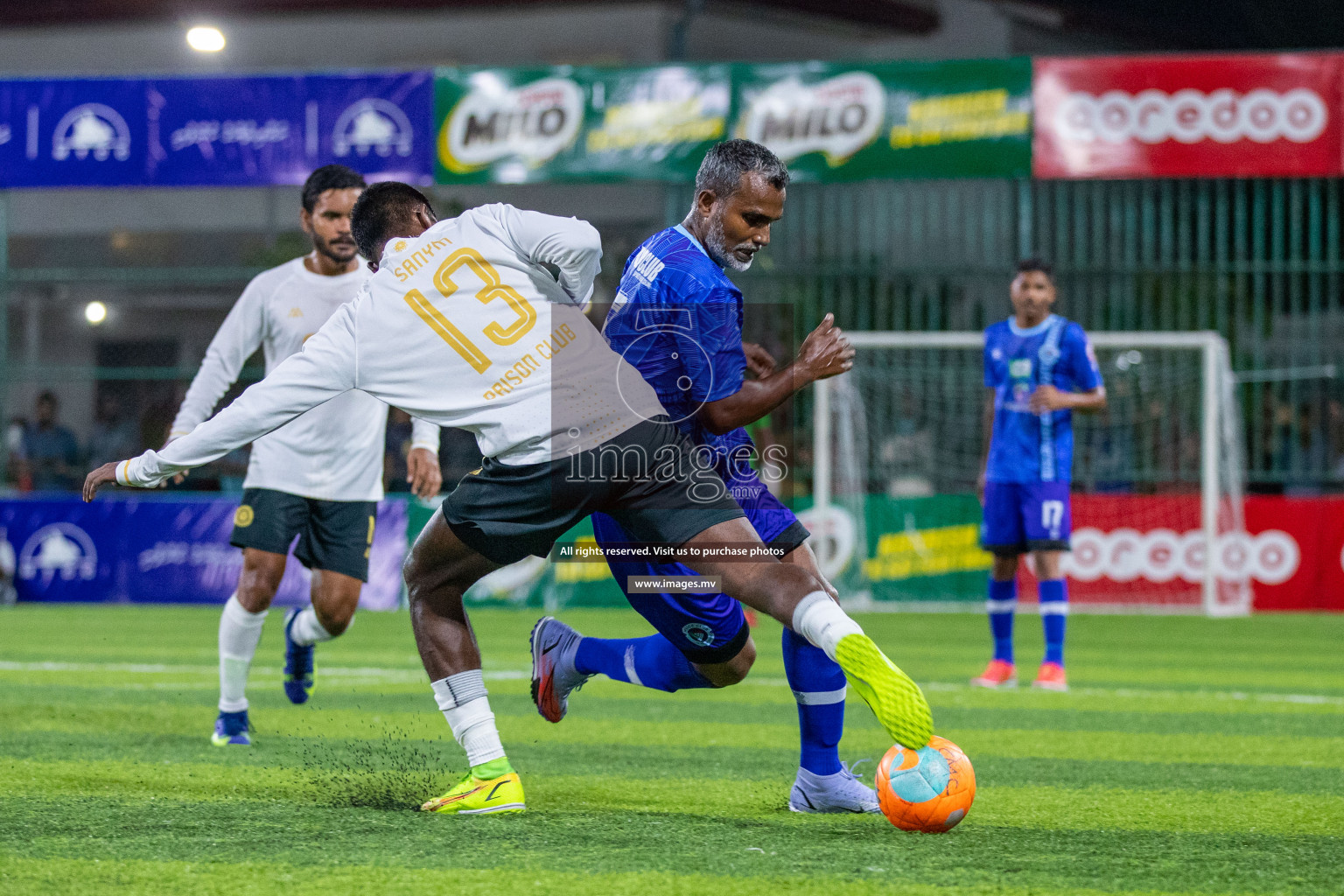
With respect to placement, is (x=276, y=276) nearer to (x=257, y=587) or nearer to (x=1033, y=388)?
(x=257, y=587)

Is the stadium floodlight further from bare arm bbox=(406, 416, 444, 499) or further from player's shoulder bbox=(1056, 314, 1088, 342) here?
bare arm bbox=(406, 416, 444, 499)

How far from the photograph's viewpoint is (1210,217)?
14867 mm

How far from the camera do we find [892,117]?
584 inches

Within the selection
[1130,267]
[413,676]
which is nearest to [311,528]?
[413,676]

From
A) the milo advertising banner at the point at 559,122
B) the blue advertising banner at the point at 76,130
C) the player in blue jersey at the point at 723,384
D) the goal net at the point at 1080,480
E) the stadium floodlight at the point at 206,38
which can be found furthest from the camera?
the blue advertising banner at the point at 76,130

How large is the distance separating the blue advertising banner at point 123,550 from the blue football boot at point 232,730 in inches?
355

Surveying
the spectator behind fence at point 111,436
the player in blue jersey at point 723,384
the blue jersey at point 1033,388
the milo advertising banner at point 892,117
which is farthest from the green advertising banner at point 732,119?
the player in blue jersey at point 723,384

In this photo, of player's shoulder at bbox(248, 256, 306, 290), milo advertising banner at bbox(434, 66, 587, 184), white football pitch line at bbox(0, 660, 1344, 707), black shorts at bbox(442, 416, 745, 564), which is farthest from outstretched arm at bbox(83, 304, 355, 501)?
milo advertising banner at bbox(434, 66, 587, 184)

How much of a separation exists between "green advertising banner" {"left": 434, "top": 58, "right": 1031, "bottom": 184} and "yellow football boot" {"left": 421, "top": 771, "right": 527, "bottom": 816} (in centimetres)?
1116

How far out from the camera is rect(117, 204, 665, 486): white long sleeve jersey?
418 centimetres

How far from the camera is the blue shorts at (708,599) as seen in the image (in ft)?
14.2

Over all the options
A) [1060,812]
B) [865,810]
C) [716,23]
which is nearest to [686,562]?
[865,810]

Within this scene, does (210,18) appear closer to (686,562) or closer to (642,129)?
(642,129)

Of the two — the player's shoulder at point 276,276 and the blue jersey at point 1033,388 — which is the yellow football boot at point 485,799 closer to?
the player's shoulder at point 276,276
